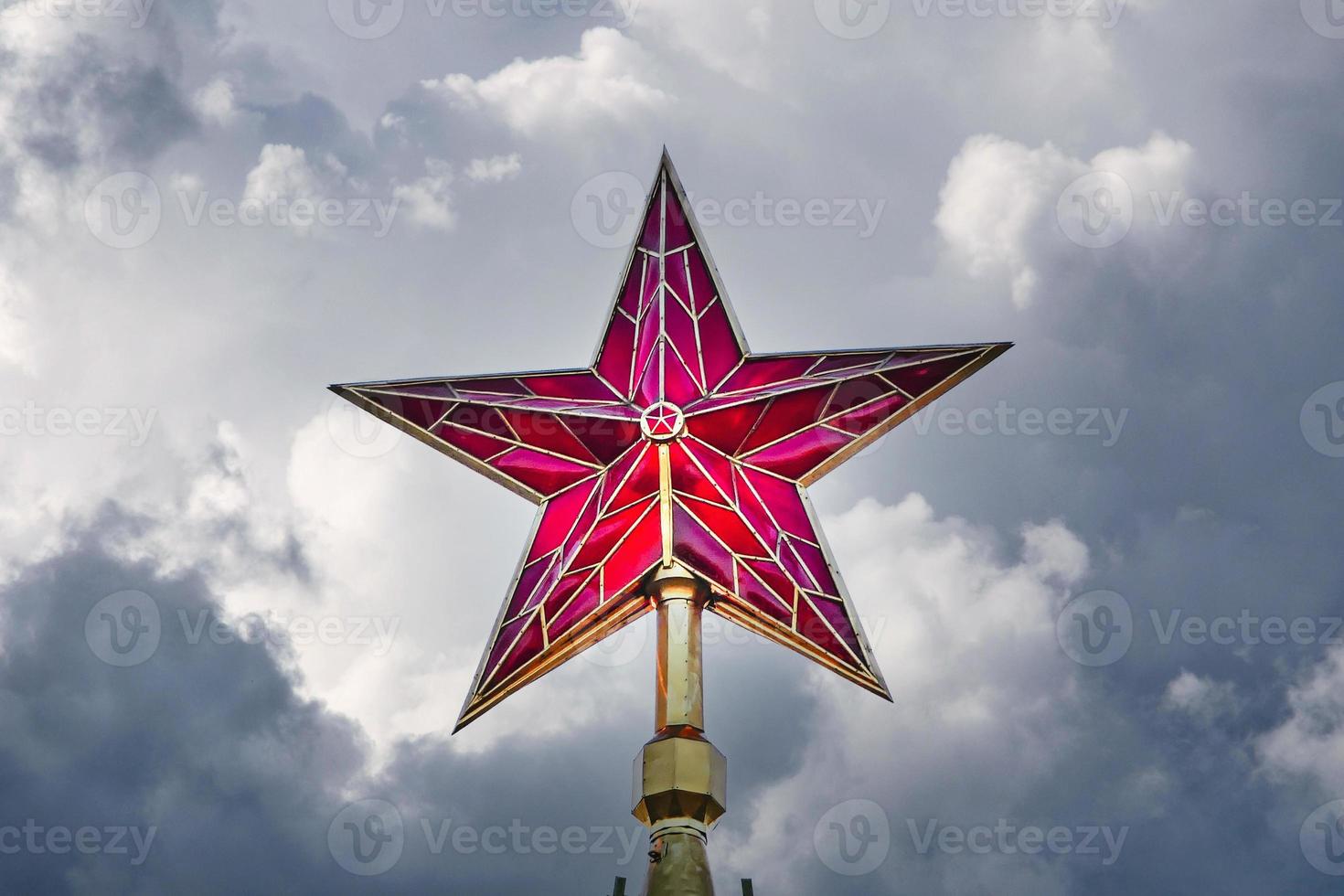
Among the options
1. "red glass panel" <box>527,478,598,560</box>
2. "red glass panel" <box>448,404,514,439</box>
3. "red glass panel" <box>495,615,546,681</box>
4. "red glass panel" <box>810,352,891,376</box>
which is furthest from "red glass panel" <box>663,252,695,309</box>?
"red glass panel" <box>495,615,546,681</box>

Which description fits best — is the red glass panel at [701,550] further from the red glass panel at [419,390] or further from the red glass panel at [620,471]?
the red glass panel at [419,390]

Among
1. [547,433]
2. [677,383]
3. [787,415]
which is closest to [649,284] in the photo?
[677,383]

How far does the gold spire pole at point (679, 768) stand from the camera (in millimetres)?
19484

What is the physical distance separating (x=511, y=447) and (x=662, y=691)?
17.0 ft

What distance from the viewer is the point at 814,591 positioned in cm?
2169

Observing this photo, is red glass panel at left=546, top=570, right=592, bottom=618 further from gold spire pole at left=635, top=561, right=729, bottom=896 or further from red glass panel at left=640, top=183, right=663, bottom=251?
red glass panel at left=640, top=183, right=663, bottom=251

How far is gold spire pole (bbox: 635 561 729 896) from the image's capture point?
63.9 feet

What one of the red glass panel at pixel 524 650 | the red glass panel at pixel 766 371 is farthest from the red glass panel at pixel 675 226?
the red glass panel at pixel 524 650

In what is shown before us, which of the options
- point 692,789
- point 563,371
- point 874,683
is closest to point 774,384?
point 563,371

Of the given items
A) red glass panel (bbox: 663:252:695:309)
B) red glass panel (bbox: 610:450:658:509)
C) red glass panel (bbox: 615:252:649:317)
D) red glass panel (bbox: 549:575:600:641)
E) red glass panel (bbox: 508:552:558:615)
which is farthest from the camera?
red glass panel (bbox: 615:252:649:317)

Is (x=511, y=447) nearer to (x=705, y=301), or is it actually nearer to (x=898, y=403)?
(x=705, y=301)

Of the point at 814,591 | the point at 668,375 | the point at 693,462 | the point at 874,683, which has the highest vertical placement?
the point at 668,375

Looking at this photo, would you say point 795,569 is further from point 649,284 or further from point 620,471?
point 649,284

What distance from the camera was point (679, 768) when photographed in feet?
65.4
